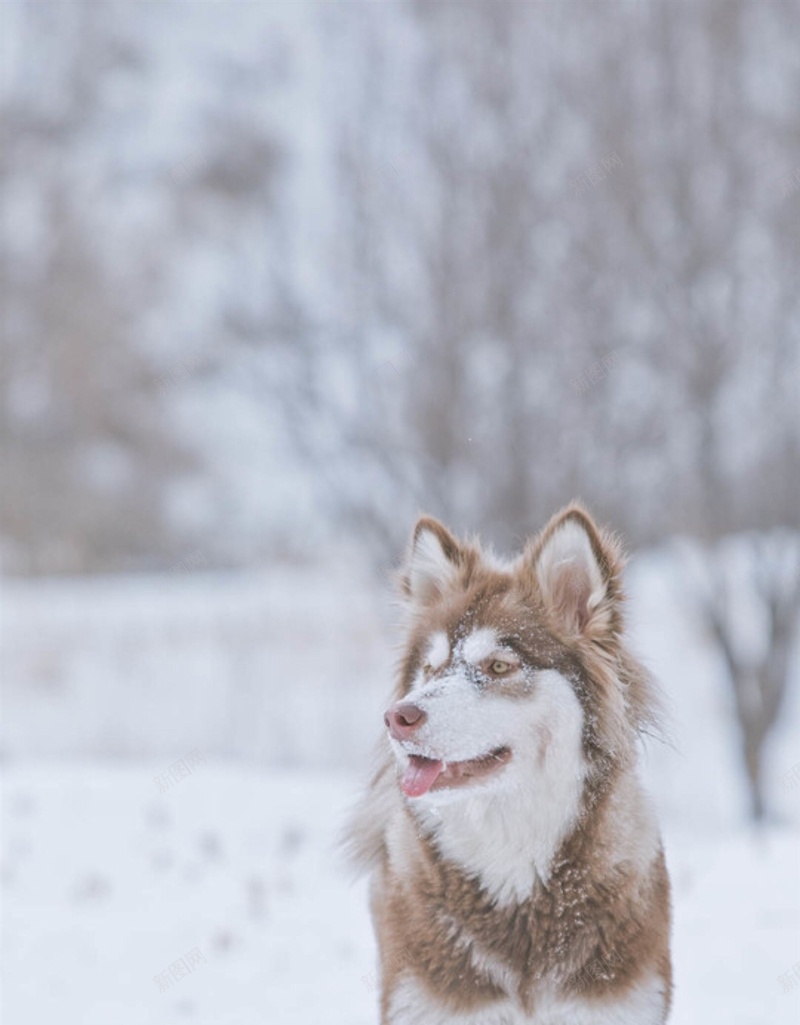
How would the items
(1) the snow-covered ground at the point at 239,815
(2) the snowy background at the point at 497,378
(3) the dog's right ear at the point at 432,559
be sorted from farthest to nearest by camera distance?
1. (2) the snowy background at the point at 497,378
2. (1) the snow-covered ground at the point at 239,815
3. (3) the dog's right ear at the point at 432,559

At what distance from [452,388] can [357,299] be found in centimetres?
102

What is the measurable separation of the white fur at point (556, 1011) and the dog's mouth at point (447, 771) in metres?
0.58

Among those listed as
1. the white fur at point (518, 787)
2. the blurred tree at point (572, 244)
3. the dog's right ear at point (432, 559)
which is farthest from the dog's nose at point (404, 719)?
the blurred tree at point (572, 244)

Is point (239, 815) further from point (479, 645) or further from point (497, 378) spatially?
point (479, 645)

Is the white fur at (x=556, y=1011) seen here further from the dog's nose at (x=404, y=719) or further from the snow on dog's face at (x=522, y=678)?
the dog's nose at (x=404, y=719)

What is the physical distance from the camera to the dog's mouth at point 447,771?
3611 millimetres

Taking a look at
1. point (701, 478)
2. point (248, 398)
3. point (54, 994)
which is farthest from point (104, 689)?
point (54, 994)

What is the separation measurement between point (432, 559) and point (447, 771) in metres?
0.80

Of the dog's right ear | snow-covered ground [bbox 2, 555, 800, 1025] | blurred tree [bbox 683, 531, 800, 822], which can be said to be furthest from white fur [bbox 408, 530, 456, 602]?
blurred tree [bbox 683, 531, 800, 822]

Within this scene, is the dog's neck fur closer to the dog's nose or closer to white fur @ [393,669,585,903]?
white fur @ [393,669,585,903]

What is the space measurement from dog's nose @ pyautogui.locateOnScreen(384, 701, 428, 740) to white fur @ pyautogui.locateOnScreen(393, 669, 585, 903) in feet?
0.34

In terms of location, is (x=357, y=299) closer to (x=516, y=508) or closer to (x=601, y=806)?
(x=516, y=508)

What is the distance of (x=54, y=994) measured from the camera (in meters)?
5.74

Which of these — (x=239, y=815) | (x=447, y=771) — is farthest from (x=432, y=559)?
(x=239, y=815)
